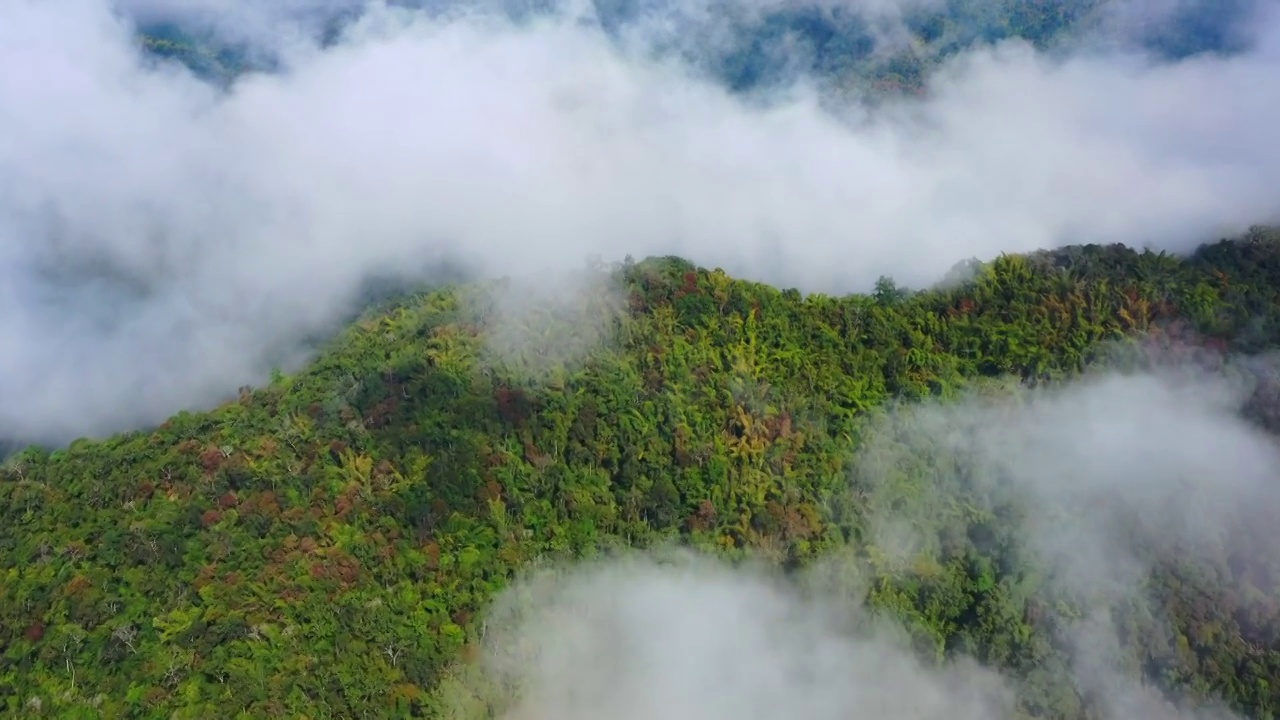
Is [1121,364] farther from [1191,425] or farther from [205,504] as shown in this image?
[205,504]

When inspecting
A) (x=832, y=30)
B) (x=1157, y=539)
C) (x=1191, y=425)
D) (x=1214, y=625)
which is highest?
(x=832, y=30)

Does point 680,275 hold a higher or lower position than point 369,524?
higher

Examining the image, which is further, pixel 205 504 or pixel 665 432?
pixel 665 432

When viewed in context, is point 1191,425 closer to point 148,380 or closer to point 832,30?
point 148,380

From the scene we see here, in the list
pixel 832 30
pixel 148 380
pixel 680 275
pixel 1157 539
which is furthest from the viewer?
pixel 832 30

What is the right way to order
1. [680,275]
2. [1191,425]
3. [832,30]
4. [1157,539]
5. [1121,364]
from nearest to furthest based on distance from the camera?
[1157,539]
[1191,425]
[1121,364]
[680,275]
[832,30]

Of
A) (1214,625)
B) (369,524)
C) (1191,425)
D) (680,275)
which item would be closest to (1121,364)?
(1191,425)

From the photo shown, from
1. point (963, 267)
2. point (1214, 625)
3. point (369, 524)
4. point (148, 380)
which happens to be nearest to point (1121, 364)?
point (963, 267)
